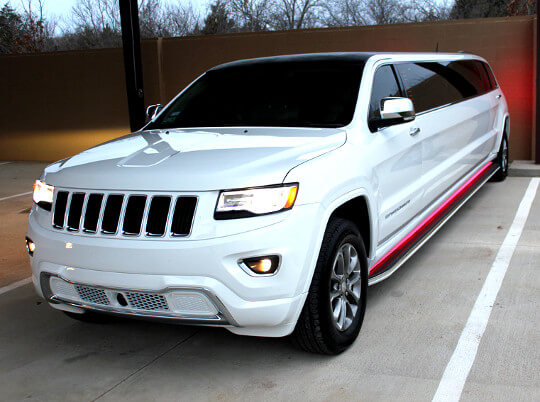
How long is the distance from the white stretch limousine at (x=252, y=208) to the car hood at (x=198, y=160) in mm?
11

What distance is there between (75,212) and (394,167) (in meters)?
2.15

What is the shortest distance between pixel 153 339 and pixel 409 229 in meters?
2.09

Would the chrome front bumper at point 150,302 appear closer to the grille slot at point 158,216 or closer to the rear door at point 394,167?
the grille slot at point 158,216

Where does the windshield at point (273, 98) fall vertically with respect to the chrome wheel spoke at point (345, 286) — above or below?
above

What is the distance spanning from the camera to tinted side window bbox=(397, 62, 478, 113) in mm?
4973

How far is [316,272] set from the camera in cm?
328

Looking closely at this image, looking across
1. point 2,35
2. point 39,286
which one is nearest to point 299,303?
point 39,286

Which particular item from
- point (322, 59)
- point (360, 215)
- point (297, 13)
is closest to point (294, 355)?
point (360, 215)

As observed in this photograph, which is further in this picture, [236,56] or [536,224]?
[236,56]

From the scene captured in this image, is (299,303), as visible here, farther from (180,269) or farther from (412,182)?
(412,182)

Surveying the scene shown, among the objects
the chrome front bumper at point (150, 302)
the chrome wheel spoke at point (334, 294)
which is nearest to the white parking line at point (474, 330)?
the chrome wheel spoke at point (334, 294)

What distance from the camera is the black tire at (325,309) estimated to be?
3.28 m

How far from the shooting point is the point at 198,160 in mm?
Answer: 3322

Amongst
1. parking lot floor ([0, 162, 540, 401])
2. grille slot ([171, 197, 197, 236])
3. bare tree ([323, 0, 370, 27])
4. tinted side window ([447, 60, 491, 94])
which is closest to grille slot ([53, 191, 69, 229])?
grille slot ([171, 197, 197, 236])
